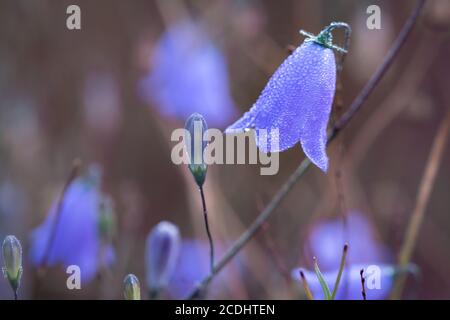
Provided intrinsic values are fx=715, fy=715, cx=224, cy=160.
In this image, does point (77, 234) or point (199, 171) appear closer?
point (199, 171)

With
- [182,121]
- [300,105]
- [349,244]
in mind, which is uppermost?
[182,121]

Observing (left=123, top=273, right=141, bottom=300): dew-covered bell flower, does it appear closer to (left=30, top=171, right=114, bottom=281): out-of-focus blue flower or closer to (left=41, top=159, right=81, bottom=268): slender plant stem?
(left=41, top=159, right=81, bottom=268): slender plant stem

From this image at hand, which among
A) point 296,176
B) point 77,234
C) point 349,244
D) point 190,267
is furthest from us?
point 190,267

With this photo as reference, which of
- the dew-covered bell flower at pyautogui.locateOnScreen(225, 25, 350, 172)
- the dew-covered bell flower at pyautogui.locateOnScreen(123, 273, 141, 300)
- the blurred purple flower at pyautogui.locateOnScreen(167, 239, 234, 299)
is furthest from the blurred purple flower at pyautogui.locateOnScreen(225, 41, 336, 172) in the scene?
the blurred purple flower at pyautogui.locateOnScreen(167, 239, 234, 299)

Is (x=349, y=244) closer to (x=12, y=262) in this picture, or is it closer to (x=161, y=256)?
(x=161, y=256)

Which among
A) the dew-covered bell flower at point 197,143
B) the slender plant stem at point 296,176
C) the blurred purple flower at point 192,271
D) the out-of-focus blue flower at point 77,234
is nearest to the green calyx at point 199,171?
the dew-covered bell flower at point 197,143

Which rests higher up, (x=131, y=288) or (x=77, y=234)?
(x=77, y=234)


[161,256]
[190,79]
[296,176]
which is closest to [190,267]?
[190,79]

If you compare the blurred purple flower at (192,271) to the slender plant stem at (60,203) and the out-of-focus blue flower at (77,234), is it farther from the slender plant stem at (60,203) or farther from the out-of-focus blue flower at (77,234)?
the slender plant stem at (60,203)
